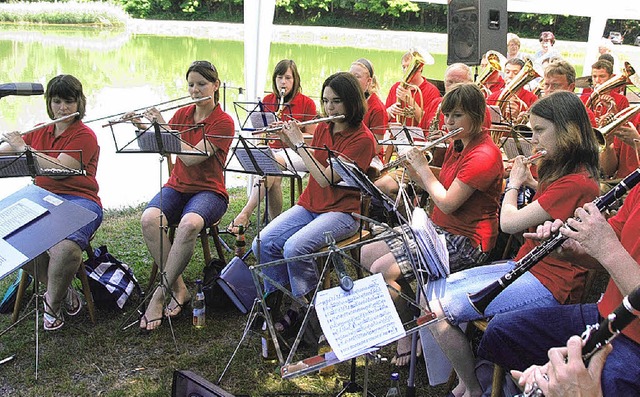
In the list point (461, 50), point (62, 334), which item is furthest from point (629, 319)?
point (461, 50)

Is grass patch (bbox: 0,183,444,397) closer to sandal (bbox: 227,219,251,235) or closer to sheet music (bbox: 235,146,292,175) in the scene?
sheet music (bbox: 235,146,292,175)

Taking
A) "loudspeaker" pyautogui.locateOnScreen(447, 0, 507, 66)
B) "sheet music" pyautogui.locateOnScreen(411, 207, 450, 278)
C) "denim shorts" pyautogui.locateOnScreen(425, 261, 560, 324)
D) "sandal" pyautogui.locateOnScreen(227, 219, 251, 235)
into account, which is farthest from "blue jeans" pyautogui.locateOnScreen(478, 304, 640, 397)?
"loudspeaker" pyautogui.locateOnScreen(447, 0, 507, 66)

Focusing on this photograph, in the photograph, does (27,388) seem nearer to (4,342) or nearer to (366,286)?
(4,342)

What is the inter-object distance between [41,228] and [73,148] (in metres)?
0.95

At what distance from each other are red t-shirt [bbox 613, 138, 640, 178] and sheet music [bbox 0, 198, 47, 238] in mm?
3420

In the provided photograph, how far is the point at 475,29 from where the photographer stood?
267 inches

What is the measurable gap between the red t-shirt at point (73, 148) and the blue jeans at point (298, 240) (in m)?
1.12

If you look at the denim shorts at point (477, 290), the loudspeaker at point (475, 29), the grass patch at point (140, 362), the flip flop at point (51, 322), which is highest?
the loudspeaker at point (475, 29)

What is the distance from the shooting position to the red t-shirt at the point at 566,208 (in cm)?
248

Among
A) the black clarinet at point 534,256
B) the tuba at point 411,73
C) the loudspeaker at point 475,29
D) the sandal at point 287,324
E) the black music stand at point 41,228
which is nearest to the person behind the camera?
the black clarinet at point 534,256

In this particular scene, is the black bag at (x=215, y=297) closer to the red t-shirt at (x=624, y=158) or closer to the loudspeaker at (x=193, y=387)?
the loudspeaker at (x=193, y=387)

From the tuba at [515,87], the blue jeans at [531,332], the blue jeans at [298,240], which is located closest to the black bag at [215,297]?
the blue jeans at [298,240]

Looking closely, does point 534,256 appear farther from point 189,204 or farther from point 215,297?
point 189,204

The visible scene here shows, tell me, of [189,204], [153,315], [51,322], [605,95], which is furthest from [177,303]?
[605,95]
